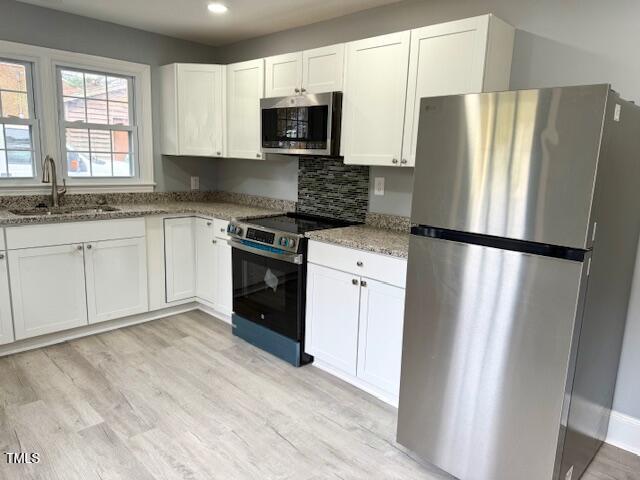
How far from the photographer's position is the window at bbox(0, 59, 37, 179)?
10.9 feet

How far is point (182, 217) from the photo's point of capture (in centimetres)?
378

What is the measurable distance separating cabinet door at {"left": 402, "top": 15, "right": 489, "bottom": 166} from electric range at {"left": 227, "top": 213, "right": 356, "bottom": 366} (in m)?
0.95

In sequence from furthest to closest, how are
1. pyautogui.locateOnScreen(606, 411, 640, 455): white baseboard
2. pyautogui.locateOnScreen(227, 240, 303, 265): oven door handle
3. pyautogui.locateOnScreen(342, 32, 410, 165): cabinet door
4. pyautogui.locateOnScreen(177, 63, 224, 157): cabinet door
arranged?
pyautogui.locateOnScreen(177, 63, 224, 157): cabinet door
pyautogui.locateOnScreen(227, 240, 303, 265): oven door handle
pyautogui.locateOnScreen(342, 32, 410, 165): cabinet door
pyautogui.locateOnScreen(606, 411, 640, 455): white baseboard

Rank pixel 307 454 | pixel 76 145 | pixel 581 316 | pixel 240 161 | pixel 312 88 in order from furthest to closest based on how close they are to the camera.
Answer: pixel 240 161
pixel 76 145
pixel 312 88
pixel 307 454
pixel 581 316

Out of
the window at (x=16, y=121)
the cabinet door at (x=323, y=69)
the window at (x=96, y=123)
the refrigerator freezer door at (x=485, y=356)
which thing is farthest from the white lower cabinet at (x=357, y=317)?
the window at (x=16, y=121)

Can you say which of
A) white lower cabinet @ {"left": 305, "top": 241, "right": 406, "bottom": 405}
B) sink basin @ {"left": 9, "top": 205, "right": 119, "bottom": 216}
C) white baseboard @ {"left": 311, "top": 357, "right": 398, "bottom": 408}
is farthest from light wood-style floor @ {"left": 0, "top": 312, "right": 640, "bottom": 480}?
sink basin @ {"left": 9, "top": 205, "right": 119, "bottom": 216}

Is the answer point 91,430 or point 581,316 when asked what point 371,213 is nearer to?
point 581,316

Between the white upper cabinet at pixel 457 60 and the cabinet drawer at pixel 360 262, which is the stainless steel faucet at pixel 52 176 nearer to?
the cabinet drawer at pixel 360 262

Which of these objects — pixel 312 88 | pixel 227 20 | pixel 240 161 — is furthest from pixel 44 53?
pixel 312 88

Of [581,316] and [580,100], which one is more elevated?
[580,100]

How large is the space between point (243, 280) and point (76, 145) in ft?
6.22

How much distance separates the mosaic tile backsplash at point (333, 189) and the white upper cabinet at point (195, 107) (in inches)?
32.7

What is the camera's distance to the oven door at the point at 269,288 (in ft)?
9.53

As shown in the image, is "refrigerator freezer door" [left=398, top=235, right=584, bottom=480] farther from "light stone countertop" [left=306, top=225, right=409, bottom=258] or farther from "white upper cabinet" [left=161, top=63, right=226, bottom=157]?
"white upper cabinet" [left=161, top=63, right=226, bottom=157]
